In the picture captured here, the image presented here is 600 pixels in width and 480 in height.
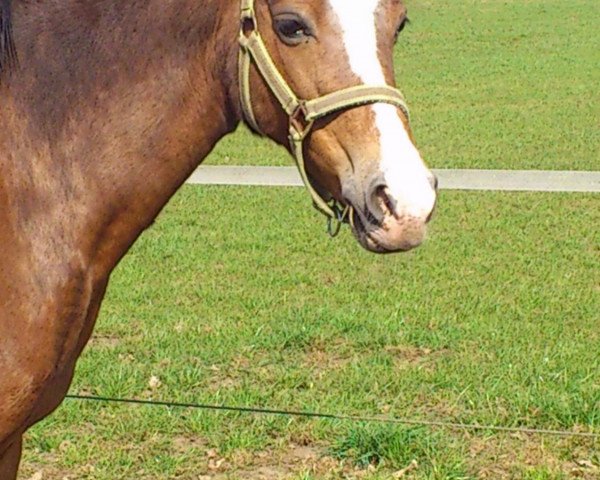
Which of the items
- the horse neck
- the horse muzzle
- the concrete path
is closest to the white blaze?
the horse muzzle

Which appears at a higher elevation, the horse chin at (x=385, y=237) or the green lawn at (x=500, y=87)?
the horse chin at (x=385, y=237)

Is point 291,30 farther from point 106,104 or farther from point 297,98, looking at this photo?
point 106,104

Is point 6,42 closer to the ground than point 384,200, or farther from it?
farther from it

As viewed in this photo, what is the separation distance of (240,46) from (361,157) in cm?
44

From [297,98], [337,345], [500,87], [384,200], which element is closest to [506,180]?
[337,345]

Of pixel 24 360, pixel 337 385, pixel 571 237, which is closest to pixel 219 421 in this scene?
pixel 337 385

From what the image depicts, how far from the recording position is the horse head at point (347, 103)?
7.19 ft

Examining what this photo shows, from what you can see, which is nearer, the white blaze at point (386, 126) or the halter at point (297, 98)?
the white blaze at point (386, 126)

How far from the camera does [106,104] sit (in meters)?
2.52

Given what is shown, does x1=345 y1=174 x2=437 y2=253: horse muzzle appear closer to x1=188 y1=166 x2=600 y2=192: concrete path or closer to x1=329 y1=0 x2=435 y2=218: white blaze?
x1=329 y1=0 x2=435 y2=218: white blaze

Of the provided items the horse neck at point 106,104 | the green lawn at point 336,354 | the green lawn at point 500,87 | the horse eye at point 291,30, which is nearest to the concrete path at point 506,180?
the green lawn at point 336,354

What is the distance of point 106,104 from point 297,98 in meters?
0.51

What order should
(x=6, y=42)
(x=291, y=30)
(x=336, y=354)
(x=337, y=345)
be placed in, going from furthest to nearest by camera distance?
(x=337, y=345)
(x=336, y=354)
(x=6, y=42)
(x=291, y=30)

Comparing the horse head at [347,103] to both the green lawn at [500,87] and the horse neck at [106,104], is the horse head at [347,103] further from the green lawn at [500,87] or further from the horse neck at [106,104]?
the green lawn at [500,87]
